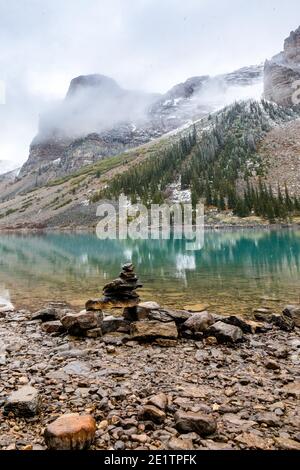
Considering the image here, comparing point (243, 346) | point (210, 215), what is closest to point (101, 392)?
point (243, 346)

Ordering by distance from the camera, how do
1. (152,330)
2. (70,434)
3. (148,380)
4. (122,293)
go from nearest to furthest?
(70,434)
(148,380)
(152,330)
(122,293)

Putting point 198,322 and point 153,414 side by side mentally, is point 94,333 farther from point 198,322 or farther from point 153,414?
point 153,414

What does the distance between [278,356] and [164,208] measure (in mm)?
148751

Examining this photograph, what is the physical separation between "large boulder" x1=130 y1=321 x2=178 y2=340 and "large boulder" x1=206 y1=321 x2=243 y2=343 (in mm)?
1474

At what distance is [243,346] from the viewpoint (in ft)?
47.7

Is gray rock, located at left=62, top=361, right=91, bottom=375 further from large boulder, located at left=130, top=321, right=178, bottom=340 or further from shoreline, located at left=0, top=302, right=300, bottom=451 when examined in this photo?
large boulder, located at left=130, top=321, right=178, bottom=340

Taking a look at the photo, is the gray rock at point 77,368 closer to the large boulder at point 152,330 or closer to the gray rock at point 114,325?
the large boulder at point 152,330

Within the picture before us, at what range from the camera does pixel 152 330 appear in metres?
15.4

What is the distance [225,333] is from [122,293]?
20.3ft

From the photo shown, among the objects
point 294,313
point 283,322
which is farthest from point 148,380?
point 294,313

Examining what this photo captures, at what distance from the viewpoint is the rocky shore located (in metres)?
7.59

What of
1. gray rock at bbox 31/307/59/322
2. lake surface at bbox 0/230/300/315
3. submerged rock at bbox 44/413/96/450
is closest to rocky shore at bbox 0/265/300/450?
submerged rock at bbox 44/413/96/450

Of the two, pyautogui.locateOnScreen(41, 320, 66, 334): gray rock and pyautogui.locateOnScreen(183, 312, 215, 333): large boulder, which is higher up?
pyautogui.locateOnScreen(183, 312, 215, 333): large boulder
